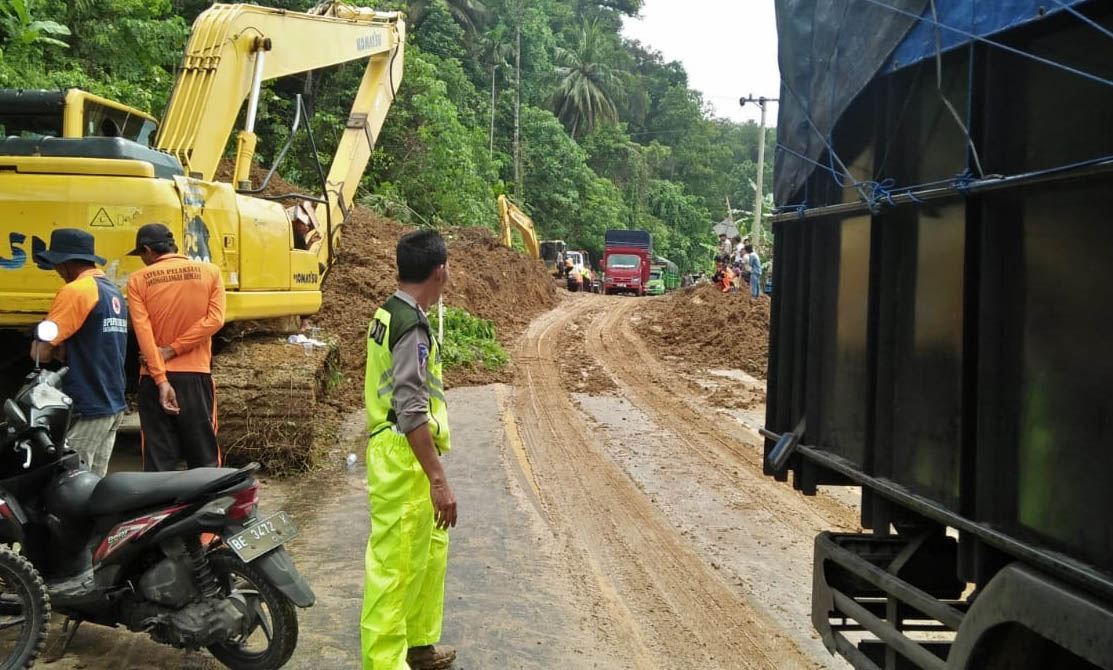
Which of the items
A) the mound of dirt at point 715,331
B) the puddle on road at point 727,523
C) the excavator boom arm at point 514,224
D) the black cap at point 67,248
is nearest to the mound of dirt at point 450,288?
the excavator boom arm at point 514,224

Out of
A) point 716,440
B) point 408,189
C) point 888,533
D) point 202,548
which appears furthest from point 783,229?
point 408,189

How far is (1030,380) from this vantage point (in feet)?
8.00

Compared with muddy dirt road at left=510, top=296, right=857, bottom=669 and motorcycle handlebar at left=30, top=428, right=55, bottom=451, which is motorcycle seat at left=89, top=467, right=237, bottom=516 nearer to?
motorcycle handlebar at left=30, top=428, right=55, bottom=451

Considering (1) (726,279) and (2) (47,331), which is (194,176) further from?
(1) (726,279)

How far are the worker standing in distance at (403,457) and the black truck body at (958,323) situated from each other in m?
1.49

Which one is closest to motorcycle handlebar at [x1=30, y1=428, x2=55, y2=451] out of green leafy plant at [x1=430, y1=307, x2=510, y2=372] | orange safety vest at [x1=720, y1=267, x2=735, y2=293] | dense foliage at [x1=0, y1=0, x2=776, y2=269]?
dense foliage at [x1=0, y1=0, x2=776, y2=269]

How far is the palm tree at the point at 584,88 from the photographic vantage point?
55.3 m

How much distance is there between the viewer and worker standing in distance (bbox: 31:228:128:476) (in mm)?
4965

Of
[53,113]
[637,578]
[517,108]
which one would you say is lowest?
[637,578]

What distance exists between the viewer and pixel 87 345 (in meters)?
5.05

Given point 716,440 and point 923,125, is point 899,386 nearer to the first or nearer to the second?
point 923,125

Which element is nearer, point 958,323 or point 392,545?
point 958,323

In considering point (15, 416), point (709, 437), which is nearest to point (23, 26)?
point (709, 437)

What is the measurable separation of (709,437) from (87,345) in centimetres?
691
